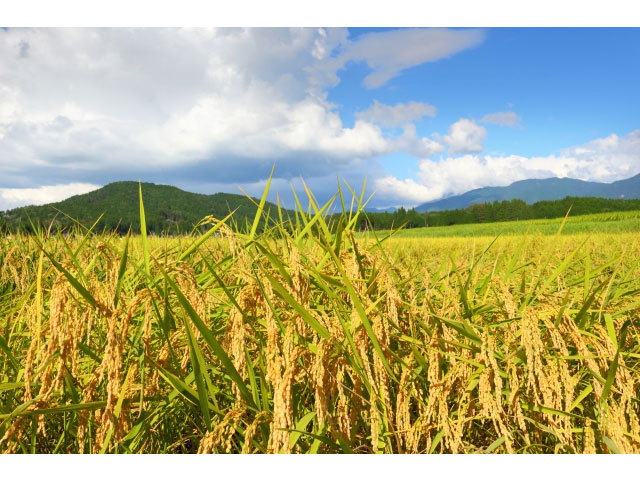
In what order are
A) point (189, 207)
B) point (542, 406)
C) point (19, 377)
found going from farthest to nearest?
point (189, 207)
point (19, 377)
point (542, 406)

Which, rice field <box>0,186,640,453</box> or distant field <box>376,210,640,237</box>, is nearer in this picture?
rice field <box>0,186,640,453</box>

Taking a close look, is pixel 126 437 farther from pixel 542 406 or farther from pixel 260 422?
pixel 542 406

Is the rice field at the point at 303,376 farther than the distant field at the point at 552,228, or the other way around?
the distant field at the point at 552,228

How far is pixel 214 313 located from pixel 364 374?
114cm

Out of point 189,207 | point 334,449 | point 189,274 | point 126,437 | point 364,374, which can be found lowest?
point 334,449

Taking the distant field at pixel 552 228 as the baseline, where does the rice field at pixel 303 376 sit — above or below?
above

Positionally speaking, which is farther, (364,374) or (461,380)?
(461,380)

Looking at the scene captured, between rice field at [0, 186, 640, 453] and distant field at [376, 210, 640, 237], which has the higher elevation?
rice field at [0, 186, 640, 453]

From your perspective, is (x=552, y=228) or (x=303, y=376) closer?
(x=303, y=376)

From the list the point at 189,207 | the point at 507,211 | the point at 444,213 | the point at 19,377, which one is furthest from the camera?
the point at 444,213

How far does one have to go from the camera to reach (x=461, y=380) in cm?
172

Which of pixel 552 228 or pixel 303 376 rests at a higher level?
pixel 303 376

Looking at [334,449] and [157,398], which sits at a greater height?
[157,398]

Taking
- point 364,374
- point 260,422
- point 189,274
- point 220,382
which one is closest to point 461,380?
point 364,374
